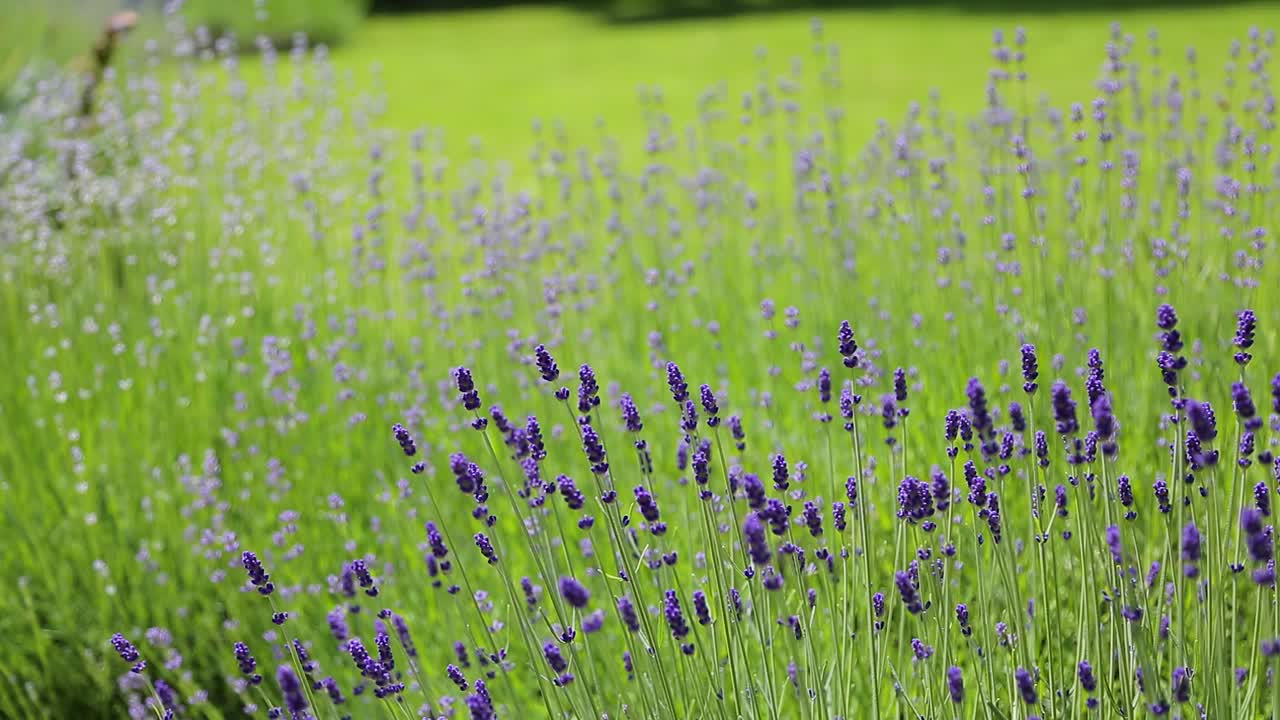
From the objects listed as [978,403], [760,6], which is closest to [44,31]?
[978,403]

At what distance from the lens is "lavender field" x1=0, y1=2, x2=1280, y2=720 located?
2318 mm

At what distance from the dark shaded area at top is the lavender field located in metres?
12.8

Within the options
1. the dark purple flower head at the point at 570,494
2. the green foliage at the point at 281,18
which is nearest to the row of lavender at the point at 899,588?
the dark purple flower head at the point at 570,494

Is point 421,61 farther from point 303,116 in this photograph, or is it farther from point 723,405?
point 723,405

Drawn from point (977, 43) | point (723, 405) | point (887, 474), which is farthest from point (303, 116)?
point (977, 43)

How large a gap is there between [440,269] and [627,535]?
275 centimetres

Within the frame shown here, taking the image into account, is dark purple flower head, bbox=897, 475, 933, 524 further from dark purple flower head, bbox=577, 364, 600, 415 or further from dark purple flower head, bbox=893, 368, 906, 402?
dark purple flower head, bbox=577, 364, 600, 415

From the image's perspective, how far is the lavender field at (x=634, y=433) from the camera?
2318 millimetres

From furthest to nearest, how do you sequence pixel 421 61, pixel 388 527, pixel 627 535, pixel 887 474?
1. pixel 421 61
2. pixel 388 527
3. pixel 887 474
4. pixel 627 535

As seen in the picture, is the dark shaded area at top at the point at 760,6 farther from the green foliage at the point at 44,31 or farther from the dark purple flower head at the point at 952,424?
the dark purple flower head at the point at 952,424

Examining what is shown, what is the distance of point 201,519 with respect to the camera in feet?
13.2

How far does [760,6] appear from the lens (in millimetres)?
21609

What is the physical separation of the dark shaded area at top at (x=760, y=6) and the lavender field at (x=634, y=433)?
12.8 meters

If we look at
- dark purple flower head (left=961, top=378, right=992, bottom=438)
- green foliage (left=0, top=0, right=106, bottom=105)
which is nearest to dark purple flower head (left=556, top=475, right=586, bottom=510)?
dark purple flower head (left=961, top=378, right=992, bottom=438)
